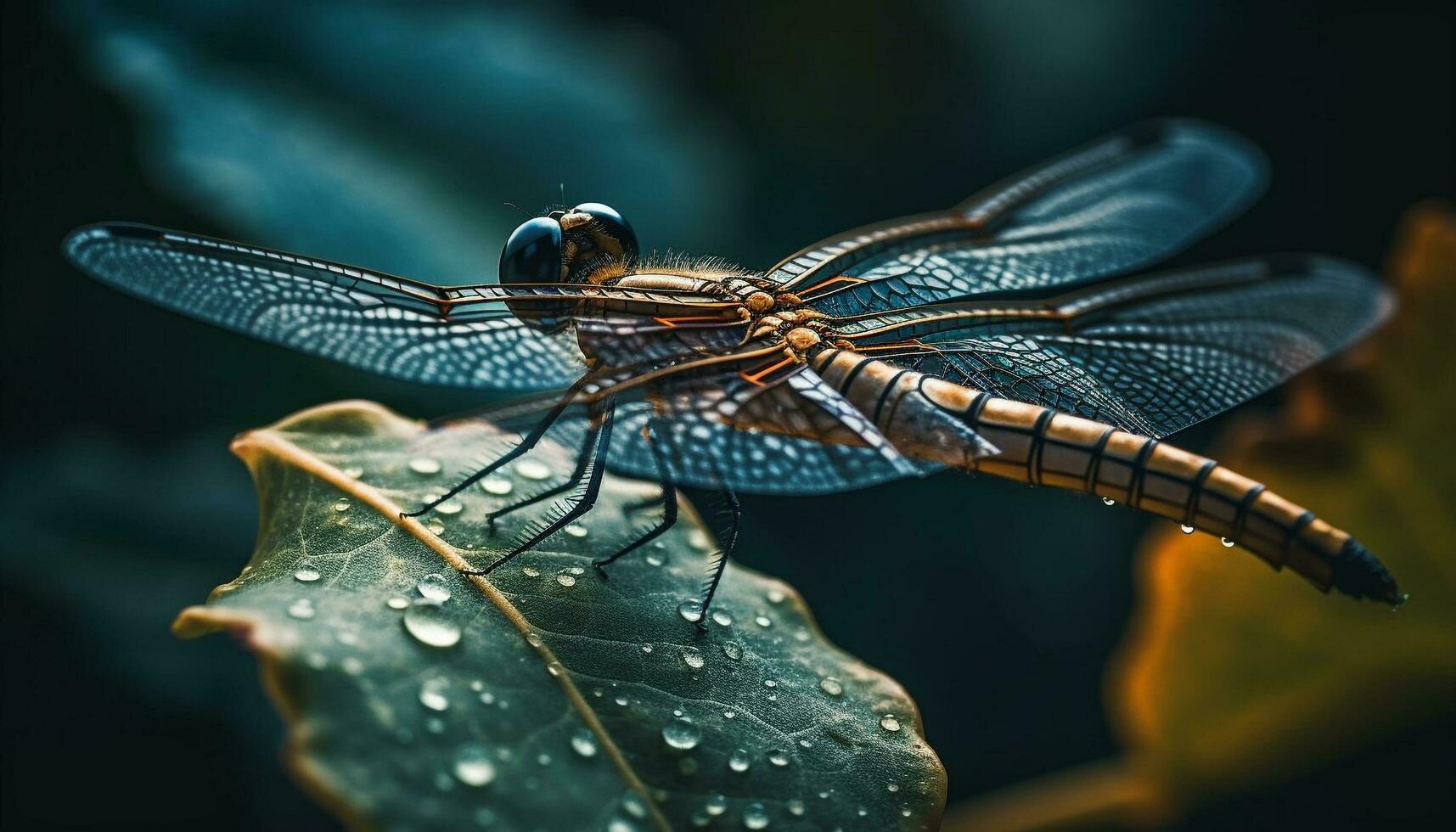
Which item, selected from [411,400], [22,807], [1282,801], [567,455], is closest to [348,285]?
[567,455]

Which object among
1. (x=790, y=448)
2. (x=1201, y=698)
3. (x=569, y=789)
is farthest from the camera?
(x=1201, y=698)

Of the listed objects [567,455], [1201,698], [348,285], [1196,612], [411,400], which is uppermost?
[348,285]

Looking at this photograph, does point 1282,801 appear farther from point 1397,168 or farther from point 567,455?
point 567,455

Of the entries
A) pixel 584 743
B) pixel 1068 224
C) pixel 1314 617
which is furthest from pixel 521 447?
pixel 1314 617

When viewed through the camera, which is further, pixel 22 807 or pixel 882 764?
pixel 22 807

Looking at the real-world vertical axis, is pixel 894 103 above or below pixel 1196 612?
above
